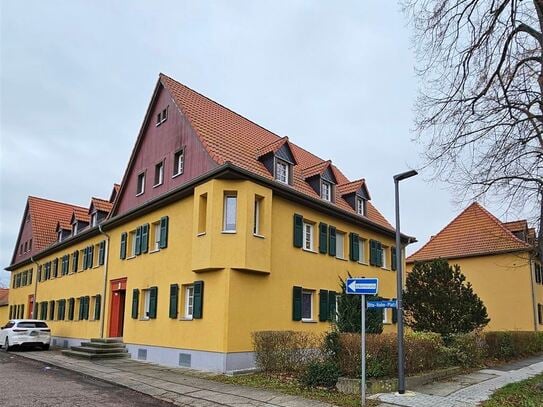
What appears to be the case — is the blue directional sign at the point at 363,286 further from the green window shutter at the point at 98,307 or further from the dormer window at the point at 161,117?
the green window shutter at the point at 98,307

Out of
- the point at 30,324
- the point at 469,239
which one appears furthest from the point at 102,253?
the point at 469,239

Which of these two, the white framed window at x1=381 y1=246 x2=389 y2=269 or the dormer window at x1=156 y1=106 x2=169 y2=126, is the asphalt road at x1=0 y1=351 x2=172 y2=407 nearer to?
the dormer window at x1=156 y1=106 x2=169 y2=126

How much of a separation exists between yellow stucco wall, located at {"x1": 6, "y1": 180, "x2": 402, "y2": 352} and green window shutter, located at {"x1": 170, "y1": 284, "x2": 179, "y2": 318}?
0.15 metres

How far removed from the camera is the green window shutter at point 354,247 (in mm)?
22952

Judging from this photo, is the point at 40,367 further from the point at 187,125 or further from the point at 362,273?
the point at 362,273

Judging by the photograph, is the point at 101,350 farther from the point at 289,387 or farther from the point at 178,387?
the point at 289,387

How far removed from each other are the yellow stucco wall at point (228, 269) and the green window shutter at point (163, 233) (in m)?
0.18

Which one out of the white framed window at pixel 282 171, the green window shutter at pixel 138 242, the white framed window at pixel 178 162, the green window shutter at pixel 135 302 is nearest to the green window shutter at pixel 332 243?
the white framed window at pixel 282 171

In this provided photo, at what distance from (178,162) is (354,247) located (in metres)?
8.96

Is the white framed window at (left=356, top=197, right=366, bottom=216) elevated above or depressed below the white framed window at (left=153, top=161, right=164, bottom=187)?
below

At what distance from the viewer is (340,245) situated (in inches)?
904

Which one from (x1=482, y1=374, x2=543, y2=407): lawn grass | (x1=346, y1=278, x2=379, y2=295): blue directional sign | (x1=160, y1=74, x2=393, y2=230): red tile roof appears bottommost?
(x1=482, y1=374, x2=543, y2=407): lawn grass

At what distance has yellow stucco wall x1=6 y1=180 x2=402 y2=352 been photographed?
637 inches

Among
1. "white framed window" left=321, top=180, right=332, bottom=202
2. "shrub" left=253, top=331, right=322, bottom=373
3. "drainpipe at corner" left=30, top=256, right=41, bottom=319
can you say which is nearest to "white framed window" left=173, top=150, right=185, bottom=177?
"white framed window" left=321, top=180, right=332, bottom=202
